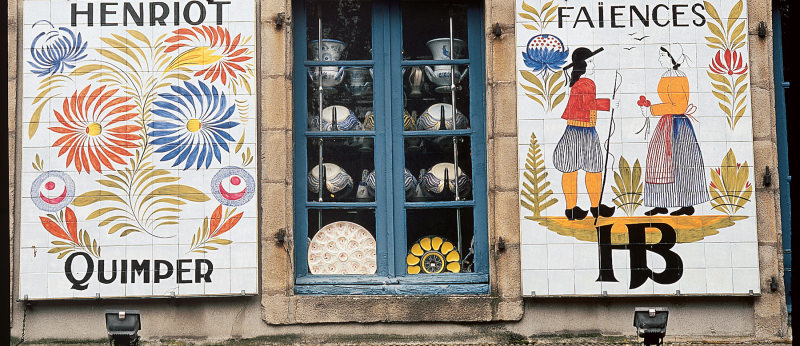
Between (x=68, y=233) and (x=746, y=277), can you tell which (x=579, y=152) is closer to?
(x=746, y=277)

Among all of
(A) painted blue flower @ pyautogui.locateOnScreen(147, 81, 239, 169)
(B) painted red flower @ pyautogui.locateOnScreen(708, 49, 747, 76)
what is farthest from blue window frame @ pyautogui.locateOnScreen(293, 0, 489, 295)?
(B) painted red flower @ pyautogui.locateOnScreen(708, 49, 747, 76)

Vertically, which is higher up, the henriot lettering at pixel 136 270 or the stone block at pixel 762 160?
the stone block at pixel 762 160

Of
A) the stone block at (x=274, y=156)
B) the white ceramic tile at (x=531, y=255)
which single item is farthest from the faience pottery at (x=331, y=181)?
the white ceramic tile at (x=531, y=255)

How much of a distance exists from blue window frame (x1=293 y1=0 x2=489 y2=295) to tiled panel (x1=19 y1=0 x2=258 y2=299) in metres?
0.53

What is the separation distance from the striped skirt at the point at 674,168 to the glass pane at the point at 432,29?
1.65 metres

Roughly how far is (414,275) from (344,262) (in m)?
0.56

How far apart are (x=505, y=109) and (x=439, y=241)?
116 cm

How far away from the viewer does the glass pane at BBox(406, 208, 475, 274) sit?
Result: 280 inches

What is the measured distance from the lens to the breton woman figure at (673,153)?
682 cm

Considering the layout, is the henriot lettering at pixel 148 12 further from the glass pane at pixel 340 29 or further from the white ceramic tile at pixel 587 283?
the white ceramic tile at pixel 587 283

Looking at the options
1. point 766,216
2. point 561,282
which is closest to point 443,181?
point 561,282

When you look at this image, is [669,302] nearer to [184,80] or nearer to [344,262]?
[344,262]

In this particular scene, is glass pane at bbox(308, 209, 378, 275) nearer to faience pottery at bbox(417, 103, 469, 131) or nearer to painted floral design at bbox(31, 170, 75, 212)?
faience pottery at bbox(417, 103, 469, 131)

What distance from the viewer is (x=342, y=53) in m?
7.24
